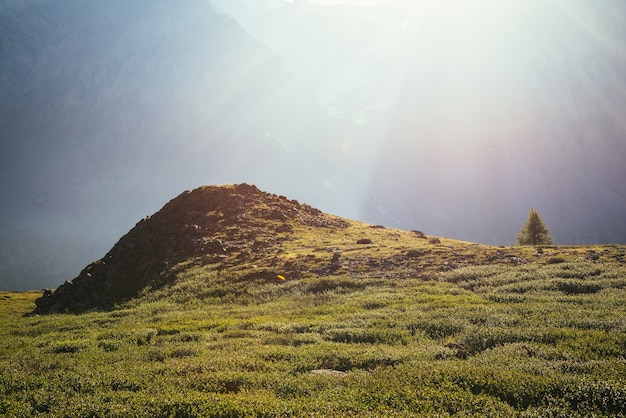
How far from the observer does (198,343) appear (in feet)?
71.4

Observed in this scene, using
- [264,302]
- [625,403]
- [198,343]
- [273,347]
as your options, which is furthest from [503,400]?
[264,302]

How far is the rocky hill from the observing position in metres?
42.5

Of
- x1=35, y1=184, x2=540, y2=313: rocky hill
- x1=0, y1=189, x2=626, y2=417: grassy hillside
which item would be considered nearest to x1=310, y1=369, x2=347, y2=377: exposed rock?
x1=0, y1=189, x2=626, y2=417: grassy hillside

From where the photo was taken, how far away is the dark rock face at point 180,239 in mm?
44594

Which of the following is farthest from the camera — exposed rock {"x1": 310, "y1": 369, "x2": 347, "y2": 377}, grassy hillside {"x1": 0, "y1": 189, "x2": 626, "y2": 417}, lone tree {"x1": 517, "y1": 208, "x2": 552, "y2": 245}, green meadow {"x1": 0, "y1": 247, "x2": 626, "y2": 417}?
lone tree {"x1": 517, "y1": 208, "x2": 552, "y2": 245}

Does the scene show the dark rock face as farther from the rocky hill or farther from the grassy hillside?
the grassy hillside

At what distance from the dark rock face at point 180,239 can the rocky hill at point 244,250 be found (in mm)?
136

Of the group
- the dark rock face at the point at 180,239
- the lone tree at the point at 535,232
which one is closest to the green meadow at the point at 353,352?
the dark rock face at the point at 180,239

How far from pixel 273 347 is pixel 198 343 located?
5.15 metres

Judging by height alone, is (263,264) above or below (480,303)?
above

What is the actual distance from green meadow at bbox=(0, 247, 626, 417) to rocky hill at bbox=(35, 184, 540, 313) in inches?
241

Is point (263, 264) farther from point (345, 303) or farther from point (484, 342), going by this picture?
point (484, 342)

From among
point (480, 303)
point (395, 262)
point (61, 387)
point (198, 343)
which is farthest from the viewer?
point (395, 262)

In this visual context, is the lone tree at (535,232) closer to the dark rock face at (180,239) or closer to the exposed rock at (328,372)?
the dark rock face at (180,239)
